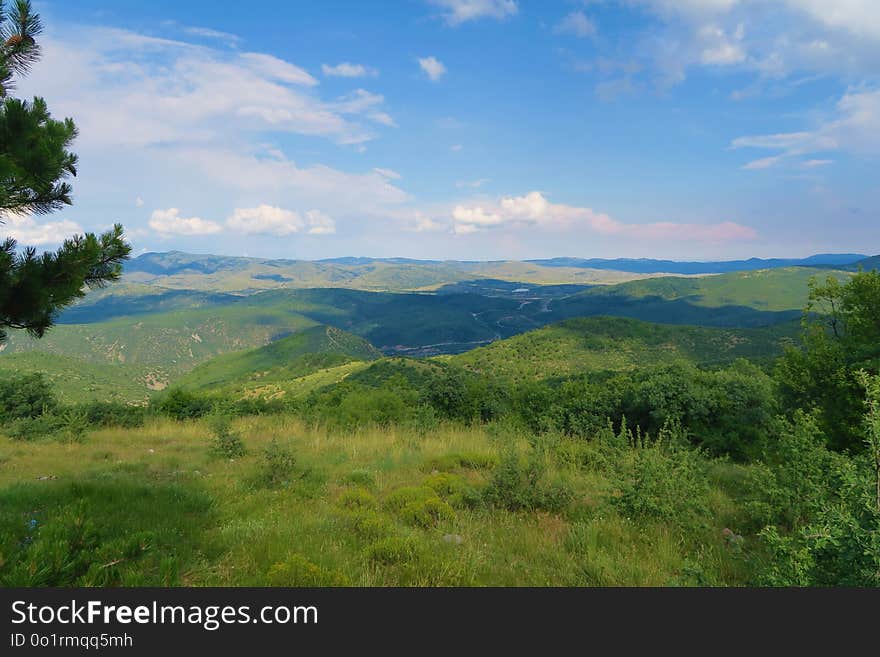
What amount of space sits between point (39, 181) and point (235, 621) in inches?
200

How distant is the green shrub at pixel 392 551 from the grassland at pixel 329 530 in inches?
0.6

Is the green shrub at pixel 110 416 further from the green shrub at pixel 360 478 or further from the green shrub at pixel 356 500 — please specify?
the green shrub at pixel 356 500

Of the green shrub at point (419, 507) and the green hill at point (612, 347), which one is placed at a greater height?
the green shrub at point (419, 507)

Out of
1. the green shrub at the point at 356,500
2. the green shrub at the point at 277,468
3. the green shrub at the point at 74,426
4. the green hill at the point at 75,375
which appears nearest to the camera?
the green shrub at the point at 356,500

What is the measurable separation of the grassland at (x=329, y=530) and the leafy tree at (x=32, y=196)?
2347 mm

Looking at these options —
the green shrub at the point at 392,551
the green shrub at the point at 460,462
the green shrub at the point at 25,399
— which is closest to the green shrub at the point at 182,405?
the green shrub at the point at 25,399

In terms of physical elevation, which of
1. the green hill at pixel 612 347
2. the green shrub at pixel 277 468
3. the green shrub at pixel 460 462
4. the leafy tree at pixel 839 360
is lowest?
the green hill at pixel 612 347

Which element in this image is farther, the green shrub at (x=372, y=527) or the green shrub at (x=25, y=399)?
the green shrub at (x=25, y=399)

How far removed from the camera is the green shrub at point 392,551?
4.48 m

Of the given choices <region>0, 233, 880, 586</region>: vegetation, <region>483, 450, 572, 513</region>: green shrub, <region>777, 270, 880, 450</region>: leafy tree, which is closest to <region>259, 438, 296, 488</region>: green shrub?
<region>0, 233, 880, 586</region>: vegetation

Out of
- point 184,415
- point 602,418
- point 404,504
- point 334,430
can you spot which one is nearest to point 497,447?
point 404,504

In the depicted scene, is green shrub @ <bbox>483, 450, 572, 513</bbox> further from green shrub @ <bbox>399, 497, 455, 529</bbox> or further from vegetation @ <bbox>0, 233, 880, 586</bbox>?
green shrub @ <bbox>399, 497, 455, 529</bbox>

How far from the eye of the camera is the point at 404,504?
638 centimetres

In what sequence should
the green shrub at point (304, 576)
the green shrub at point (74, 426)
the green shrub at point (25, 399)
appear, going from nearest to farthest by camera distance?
the green shrub at point (304, 576)
the green shrub at point (74, 426)
the green shrub at point (25, 399)
